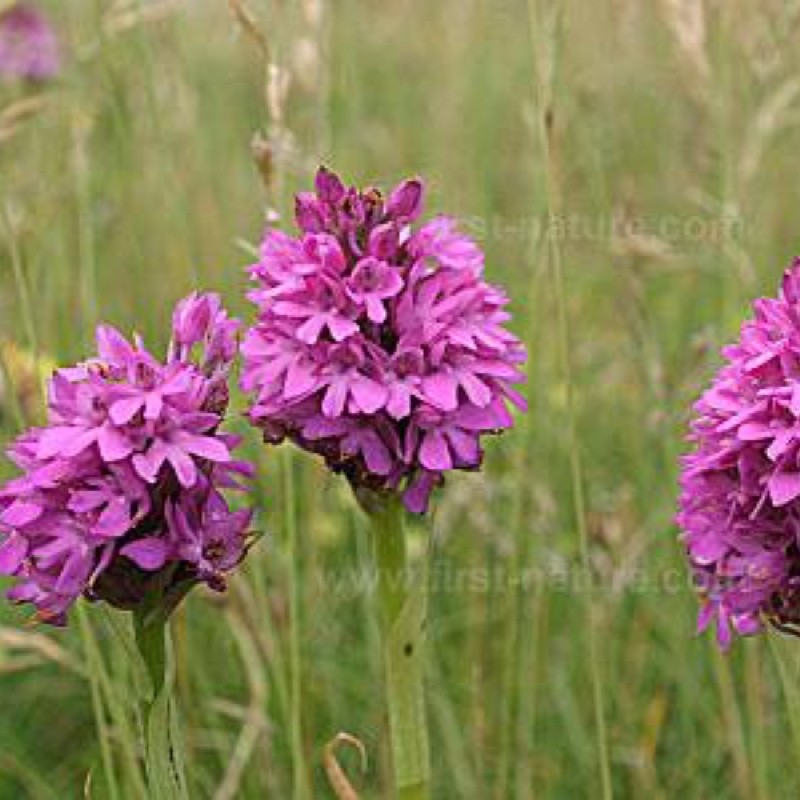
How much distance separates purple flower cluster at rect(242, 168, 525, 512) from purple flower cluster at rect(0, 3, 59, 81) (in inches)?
120

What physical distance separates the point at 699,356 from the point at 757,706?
48 centimetres

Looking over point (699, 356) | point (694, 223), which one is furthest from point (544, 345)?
point (699, 356)

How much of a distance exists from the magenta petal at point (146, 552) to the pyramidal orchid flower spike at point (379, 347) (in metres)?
0.17

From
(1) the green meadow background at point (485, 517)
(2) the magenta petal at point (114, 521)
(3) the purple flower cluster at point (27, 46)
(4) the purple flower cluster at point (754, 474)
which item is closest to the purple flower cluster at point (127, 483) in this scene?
(2) the magenta petal at point (114, 521)

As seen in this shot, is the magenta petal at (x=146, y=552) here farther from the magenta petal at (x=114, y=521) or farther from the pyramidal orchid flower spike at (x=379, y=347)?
the pyramidal orchid flower spike at (x=379, y=347)

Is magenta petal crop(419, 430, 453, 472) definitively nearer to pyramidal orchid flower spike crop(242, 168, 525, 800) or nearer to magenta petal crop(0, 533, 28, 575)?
pyramidal orchid flower spike crop(242, 168, 525, 800)

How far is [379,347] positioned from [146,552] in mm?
267

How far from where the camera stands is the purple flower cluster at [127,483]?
1156 mm

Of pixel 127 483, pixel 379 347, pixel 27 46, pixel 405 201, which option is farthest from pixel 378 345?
pixel 27 46

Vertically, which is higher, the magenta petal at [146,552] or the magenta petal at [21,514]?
the magenta petal at [21,514]

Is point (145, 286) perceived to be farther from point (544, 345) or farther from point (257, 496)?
point (544, 345)

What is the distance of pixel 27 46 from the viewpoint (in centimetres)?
444

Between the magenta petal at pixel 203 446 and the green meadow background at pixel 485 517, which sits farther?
the green meadow background at pixel 485 517

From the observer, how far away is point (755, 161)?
7.87 ft
